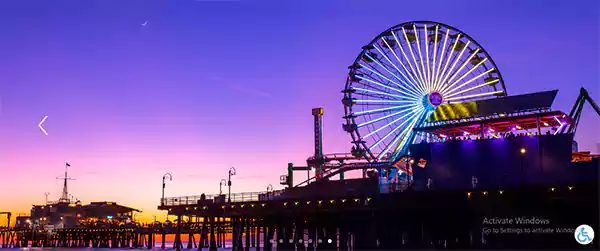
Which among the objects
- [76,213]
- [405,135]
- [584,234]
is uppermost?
[405,135]

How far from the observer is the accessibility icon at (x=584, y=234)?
45812 mm

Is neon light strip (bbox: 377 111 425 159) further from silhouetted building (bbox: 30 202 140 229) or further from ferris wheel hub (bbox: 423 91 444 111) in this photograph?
silhouetted building (bbox: 30 202 140 229)

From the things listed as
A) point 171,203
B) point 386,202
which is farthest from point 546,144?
point 171,203

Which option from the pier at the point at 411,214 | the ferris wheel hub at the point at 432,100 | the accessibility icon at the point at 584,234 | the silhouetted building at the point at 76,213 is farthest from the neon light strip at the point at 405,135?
the silhouetted building at the point at 76,213

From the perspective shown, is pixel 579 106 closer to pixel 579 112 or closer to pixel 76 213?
pixel 579 112

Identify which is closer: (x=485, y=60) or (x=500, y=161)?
(x=500, y=161)

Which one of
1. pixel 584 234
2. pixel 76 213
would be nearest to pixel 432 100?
pixel 584 234

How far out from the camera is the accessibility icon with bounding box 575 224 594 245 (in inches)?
1804

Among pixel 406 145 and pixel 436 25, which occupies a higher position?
pixel 436 25

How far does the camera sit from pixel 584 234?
1834 inches

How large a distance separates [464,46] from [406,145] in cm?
1632

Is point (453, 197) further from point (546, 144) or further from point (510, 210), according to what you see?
point (546, 144)

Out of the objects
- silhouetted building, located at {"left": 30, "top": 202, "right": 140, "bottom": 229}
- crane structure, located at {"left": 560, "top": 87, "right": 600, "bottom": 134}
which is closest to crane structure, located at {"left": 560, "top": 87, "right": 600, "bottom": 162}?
crane structure, located at {"left": 560, "top": 87, "right": 600, "bottom": 134}

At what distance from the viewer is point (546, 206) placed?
48.4 m
